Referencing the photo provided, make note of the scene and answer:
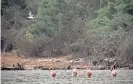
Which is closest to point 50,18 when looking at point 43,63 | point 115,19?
point 43,63

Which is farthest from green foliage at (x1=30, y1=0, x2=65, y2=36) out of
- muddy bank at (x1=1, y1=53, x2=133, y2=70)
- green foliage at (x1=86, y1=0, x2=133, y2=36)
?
green foliage at (x1=86, y1=0, x2=133, y2=36)

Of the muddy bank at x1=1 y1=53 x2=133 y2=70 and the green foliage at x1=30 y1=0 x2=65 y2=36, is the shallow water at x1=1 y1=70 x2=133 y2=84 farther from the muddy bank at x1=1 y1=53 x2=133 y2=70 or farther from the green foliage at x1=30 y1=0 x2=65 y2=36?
the green foliage at x1=30 y1=0 x2=65 y2=36

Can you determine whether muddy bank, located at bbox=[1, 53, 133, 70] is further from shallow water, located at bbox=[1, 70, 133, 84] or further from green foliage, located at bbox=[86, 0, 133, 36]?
shallow water, located at bbox=[1, 70, 133, 84]

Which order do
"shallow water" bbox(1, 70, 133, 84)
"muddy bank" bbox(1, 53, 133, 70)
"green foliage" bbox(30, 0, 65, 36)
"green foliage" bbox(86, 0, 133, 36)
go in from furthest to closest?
"green foliage" bbox(30, 0, 65, 36), "green foliage" bbox(86, 0, 133, 36), "muddy bank" bbox(1, 53, 133, 70), "shallow water" bbox(1, 70, 133, 84)

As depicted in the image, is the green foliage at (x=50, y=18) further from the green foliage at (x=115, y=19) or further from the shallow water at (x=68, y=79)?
the shallow water at (x=68, y=79)

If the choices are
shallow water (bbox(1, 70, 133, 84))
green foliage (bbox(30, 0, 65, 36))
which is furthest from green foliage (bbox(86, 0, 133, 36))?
shallow water (bbox(1, 70, 133, 84))

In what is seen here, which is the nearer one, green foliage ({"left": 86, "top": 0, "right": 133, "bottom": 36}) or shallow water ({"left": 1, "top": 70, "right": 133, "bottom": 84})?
shallow water ({"left": 1, "top": 70, "right": 133, "bottom": 84})

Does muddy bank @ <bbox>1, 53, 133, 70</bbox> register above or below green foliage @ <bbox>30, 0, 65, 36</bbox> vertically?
below

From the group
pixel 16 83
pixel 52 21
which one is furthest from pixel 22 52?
pixel 16 83

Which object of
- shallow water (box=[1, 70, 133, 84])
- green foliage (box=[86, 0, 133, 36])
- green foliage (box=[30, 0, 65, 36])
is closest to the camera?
shallow water (box=[1, 70, 133, 84])

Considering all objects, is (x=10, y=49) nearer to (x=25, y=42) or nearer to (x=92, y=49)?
(x=25, y=42)

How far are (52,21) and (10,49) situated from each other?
1012 centimetres

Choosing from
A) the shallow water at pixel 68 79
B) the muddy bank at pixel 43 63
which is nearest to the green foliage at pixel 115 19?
the muddy bank at pixel 43 63

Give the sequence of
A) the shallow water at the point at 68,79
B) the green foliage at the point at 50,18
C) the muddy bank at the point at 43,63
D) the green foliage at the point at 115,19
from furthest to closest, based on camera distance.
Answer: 1. the green foliage at the point at 50,18
2. the green foliage at the point at 115,19
3. the muddy bank at the point at 43,63
4. the shallow water at the point at 68,79
